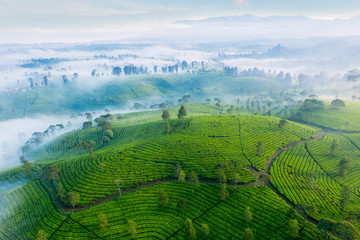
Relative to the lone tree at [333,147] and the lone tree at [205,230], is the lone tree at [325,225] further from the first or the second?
the lone tree at [333,147]

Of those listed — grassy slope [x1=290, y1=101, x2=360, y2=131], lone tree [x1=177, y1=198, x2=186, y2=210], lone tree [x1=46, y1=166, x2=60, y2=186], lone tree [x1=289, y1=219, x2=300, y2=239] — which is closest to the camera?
lone tree [x1=289, y1=219, x2=300, y2=239]

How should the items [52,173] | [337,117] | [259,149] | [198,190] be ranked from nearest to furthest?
[198,190], [52,173], [259,149], [337,117]

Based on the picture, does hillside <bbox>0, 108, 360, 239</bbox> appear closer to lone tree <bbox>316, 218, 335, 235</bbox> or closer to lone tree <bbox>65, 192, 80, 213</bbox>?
lone tree <bbox>316, 218, 335, 235</bbox>

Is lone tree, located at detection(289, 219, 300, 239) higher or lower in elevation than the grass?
higher

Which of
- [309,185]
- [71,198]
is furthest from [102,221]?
[309,185]

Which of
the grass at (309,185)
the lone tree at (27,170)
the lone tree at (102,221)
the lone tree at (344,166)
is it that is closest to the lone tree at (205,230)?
the lone tree at (102,221)

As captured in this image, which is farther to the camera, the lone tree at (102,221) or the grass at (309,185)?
the grass at (309,185)

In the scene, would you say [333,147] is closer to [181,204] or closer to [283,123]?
[283,123]

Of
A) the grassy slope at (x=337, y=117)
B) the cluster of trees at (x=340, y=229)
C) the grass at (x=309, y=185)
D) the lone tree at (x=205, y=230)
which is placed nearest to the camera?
the cluster of trees at (x=340, y=229)

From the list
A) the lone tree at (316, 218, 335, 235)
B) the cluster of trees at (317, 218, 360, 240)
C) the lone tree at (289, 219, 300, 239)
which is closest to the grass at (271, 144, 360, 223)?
the lone tree at (316, 218, 335, 235)

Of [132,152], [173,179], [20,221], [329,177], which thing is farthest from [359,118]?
[20,221]

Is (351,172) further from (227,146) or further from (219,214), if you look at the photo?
(219,214)
